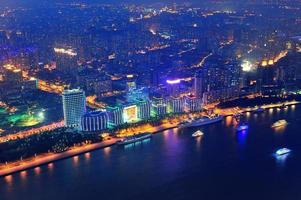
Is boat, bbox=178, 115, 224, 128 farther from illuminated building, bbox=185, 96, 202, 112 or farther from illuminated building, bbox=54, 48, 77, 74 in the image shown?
illuminated building, bbox=54, 48, 77, 74

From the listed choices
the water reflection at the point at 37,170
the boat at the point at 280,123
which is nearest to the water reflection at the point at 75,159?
the water reflection at the point at 37,170

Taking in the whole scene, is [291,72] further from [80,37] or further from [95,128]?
[80,37]

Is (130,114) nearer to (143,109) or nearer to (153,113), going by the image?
(143,109)

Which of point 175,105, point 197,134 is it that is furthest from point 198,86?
point 197,134

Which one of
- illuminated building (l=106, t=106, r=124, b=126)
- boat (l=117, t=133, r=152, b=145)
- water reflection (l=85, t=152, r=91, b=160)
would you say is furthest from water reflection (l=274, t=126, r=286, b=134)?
water reflection (l=85, t=152, r=91, b=160)

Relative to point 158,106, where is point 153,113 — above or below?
below

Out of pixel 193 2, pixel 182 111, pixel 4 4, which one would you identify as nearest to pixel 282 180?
pixel 182 111
